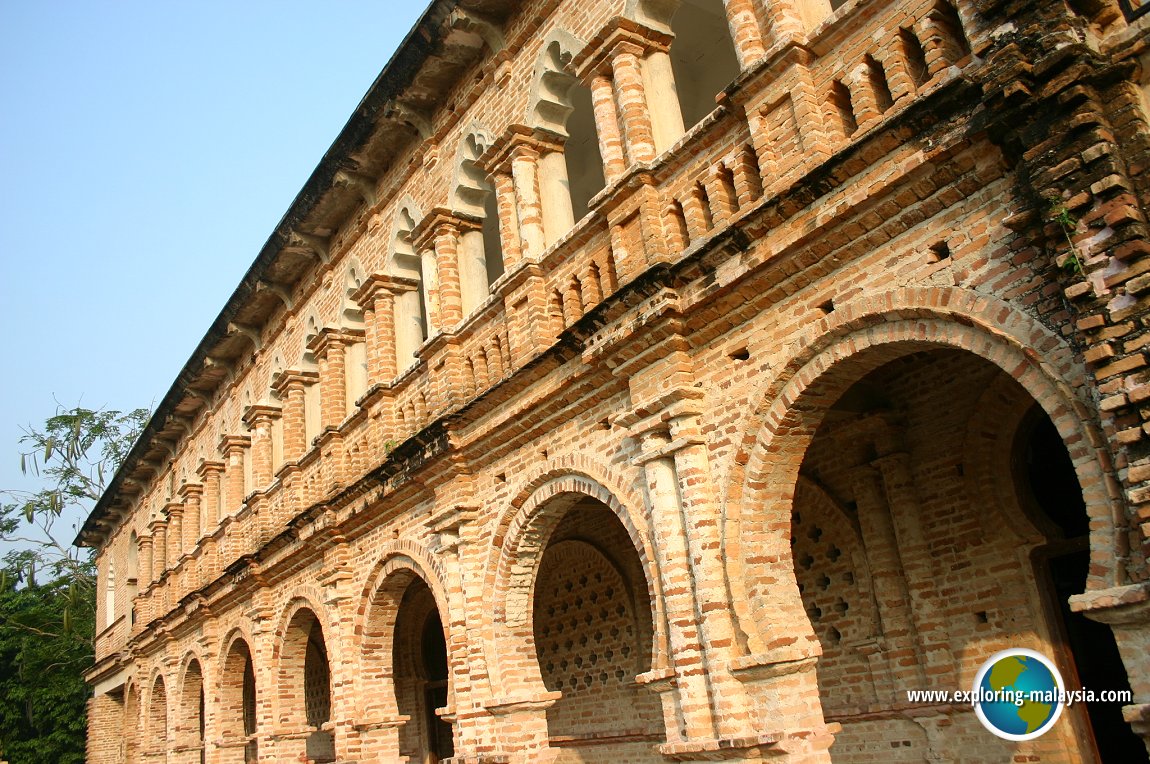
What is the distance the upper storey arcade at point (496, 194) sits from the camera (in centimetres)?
650

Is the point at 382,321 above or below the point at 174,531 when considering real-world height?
above

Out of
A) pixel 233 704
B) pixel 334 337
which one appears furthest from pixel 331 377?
pixel 233 704

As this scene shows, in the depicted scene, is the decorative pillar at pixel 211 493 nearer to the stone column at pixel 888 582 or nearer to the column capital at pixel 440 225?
the column capital at pixel 440 225

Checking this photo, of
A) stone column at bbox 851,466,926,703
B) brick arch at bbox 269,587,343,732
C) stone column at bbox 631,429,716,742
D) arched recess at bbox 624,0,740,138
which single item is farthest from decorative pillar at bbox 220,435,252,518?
stone column at bbox 851,466,926,703

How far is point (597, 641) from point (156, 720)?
15.3 m

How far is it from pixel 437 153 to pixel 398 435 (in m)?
3.45

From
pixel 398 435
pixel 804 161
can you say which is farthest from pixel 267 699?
pixel 804 161

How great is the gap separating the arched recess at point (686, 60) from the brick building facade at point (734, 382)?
1.7 inches

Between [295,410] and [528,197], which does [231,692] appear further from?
[528,197]

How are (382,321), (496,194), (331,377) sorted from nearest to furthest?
(496,194) → (382,321) → (331,377)

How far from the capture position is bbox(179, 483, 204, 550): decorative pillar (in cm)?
2031

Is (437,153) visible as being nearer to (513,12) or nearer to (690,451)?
(513,12)

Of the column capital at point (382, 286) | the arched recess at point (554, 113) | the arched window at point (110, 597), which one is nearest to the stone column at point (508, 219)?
the arched recess at point (554, 113)

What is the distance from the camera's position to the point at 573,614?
12.1m
